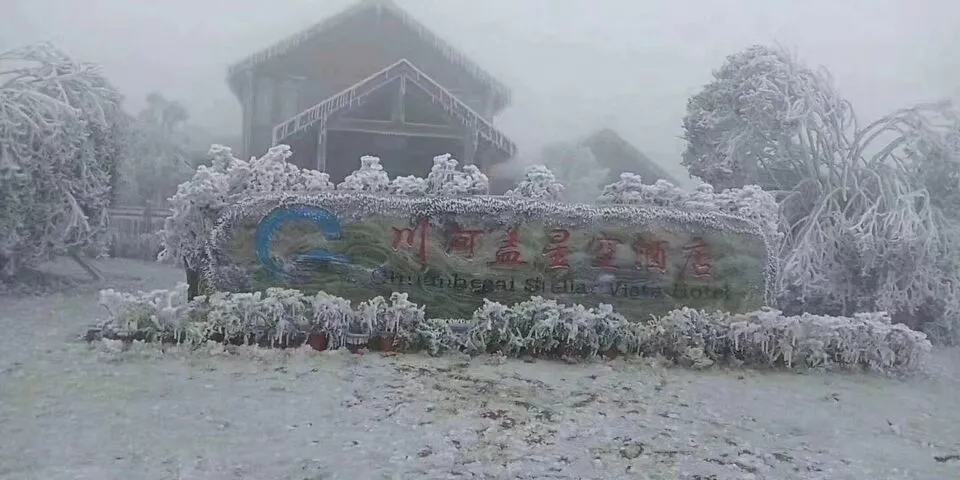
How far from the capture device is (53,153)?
5016 millimetres

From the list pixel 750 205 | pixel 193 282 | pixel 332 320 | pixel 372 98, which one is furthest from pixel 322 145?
pixel 750 205

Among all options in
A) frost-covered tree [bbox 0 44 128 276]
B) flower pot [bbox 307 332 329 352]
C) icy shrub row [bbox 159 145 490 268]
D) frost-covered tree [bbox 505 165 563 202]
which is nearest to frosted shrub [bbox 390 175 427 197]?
icy shrub row [bbox 159 145 490 268]

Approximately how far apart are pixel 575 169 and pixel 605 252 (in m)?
0.87

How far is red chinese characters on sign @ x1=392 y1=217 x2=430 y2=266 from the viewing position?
4227 mm

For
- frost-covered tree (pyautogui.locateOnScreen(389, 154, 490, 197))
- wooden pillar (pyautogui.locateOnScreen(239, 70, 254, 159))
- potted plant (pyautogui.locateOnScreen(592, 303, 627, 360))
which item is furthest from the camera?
wooden pillar (pyautogui.locateOnScreen(239, 70, 254, 159))

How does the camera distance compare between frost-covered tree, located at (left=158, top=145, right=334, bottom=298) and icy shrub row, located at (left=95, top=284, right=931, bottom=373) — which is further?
frost-covered tree, located at (left=158, top=145, right=334, bottom=298)

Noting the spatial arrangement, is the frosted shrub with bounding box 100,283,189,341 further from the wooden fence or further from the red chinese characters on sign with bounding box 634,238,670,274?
the red chinese characters on sign with bounding box 634,238,670,274

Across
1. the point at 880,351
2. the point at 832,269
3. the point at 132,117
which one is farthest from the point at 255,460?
the point at 832,269

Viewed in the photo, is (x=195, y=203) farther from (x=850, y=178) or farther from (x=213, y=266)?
(x=850, y=178)

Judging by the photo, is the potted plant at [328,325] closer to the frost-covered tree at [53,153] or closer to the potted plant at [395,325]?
the potted plant at [395,325]

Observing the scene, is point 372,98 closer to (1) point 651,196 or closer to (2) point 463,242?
(2) point 463,242

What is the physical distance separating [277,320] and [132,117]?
6.41ft

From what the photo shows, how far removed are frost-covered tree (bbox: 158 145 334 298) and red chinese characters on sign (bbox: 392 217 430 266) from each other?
1.60 feet

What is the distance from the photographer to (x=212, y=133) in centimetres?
499
